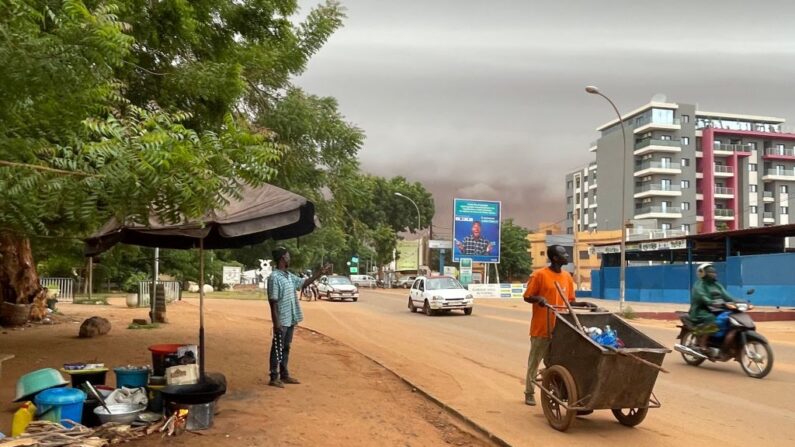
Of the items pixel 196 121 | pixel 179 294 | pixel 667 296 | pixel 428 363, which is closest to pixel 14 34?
pixel 196 121

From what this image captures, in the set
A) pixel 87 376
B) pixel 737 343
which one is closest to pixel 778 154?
pixel 737 343

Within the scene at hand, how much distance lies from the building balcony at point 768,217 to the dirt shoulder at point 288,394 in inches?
3337

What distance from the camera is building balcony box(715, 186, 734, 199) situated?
81.1 metres

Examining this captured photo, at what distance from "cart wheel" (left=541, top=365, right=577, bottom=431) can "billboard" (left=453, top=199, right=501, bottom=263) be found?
40843 mm

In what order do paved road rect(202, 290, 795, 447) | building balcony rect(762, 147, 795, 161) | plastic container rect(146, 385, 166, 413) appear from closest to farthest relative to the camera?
1. plastic container rect(146, 385, 166, 413)
2. paved road rect(202, 290, 795, 447)
3. building balcony rect(762, 147, 795, 161)

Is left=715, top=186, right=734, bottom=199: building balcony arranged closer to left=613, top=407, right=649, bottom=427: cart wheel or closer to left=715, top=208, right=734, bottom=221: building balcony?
left=715, top=208, right=734, bottom=221: building balcony

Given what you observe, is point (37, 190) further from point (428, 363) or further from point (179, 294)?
point (179, 294)

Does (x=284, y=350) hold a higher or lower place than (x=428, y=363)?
higher

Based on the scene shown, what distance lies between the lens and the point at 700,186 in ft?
270

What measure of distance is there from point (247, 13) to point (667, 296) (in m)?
34.5

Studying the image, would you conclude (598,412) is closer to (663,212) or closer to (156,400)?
(156,400)

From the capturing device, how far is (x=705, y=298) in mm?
10641

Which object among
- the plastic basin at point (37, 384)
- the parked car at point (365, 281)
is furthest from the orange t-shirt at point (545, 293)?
the parked car at point (365, 281)

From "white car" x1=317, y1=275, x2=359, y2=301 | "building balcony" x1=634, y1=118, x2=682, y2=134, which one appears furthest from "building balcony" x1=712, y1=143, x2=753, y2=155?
"white car" x1=317, y1=275, x2=359, y2=301
